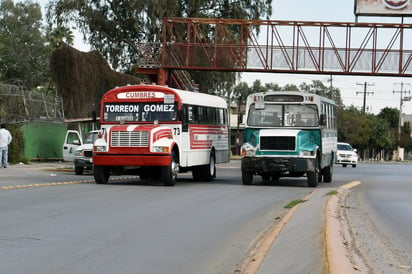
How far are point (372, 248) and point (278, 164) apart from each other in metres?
14.2

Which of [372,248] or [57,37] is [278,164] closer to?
[372,248]

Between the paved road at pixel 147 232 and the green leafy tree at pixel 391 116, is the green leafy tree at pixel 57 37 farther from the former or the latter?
the green leafy tree at pixel 391 116

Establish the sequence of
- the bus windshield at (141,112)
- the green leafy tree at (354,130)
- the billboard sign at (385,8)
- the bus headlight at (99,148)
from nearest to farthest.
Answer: the bus headlight at (99,148) → the bus windshield at (141,112) → the billboard sign at (385,8) → the green leafy tree at (354,130)

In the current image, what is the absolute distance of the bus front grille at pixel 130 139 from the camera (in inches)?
894

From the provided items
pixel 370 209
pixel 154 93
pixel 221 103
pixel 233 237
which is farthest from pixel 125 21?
pixel 233 237

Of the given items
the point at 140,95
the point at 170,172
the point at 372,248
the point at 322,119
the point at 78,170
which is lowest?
the point at 372,248

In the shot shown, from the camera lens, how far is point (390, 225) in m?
13.6

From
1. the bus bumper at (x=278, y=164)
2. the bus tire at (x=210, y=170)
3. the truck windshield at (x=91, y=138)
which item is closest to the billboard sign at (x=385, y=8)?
the bus tire at (x=210, y=170)

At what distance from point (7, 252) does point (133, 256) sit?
1.52m

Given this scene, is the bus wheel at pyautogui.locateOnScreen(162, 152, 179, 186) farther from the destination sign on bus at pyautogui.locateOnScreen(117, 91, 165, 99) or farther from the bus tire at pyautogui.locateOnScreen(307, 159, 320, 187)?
the bus tire at pyautogui.locateOnScreen(307, 159, 320, 187)

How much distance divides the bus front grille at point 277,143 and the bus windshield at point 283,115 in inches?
28.8

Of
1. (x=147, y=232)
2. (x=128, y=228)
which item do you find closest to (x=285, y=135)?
(x=128, y=228)

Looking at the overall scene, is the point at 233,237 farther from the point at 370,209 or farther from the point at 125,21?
the point at 125,21

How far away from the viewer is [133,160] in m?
22.7
